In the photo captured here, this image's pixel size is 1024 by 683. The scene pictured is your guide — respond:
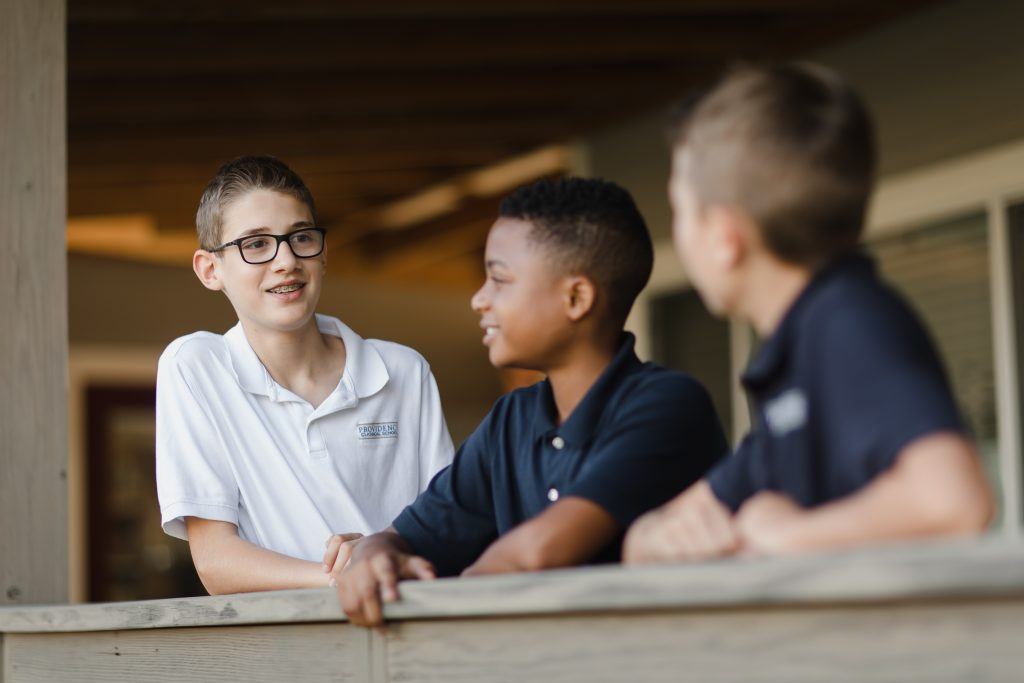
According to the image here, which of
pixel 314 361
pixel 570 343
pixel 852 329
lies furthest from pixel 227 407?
pixel 852 329

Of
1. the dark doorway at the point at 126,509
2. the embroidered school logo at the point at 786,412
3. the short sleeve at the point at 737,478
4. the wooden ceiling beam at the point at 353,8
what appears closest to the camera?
the embroidered school logo at the point at 786,412

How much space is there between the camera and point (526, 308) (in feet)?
6.84

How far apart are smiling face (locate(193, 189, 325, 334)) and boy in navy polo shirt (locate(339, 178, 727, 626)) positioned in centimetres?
49

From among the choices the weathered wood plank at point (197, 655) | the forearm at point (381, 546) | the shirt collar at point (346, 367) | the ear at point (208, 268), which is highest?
the ear at point (208, 268)

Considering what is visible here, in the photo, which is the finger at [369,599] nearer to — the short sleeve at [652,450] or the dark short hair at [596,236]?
the short sleeve at [652,450]

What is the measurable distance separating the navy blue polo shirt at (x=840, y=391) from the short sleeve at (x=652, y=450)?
0.34 meters

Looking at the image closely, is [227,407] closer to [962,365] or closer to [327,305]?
[962,365]

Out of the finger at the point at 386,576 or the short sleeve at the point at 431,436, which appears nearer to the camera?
the finger at the point at 386,576

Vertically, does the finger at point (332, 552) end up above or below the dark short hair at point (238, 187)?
below

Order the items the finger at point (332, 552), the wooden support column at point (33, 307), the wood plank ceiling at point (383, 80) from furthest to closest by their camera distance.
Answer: the wood plank ceiling at point (383, 80) < the wooden support column at point (33, 307) < the finger at point (332, 552)

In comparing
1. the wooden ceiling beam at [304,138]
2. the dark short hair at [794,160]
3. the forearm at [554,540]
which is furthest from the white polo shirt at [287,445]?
the wooden ceiling beam at [304,138]

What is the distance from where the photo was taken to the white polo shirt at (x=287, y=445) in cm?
252

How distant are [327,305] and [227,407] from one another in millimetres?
7581

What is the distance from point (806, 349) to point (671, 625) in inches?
11.8
